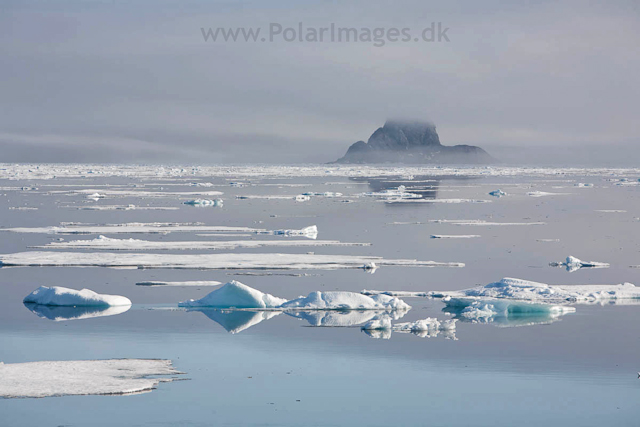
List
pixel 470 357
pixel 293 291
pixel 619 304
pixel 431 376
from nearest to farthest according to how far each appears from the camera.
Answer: pixel 431 376 → pixel 470 357 → pixel 619 304 → pixel 293 291

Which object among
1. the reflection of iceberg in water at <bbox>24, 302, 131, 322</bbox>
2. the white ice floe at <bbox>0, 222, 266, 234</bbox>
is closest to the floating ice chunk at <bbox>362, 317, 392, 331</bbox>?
the reflection of iceberg in water at <bbox>24, 302, 131, 322</bbox>

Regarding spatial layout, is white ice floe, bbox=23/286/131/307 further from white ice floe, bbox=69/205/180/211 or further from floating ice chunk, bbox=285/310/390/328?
white ice floe, bbox=69/205/180/211

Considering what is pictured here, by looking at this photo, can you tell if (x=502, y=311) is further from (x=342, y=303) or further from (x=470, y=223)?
(x=470, y=223)

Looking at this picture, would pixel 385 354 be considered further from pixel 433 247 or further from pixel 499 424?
pixel 433 247

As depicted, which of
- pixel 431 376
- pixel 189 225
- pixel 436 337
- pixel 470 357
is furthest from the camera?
pixel 189 225

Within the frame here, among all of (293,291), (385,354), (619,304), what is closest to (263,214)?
Result: (293,291)

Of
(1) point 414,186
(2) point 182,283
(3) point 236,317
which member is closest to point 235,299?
(3) point 236,317

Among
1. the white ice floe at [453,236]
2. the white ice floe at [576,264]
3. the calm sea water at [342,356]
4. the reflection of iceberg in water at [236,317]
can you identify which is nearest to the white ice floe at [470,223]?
the white ice floe at [453,236]
